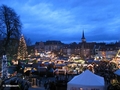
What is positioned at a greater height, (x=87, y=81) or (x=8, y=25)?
(x=8, y=25)

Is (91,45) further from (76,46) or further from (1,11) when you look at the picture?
(1,11)

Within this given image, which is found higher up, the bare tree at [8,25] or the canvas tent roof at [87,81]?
the bare tree at [8,25]

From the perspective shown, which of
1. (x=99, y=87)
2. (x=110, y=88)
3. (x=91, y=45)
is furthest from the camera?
(x=91, y=45)

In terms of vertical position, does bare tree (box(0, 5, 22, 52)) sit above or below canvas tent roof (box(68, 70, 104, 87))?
above

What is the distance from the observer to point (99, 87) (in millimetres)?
9422

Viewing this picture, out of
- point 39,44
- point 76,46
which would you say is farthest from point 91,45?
point 39,44

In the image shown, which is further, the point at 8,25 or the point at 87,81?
Result: the point at 8,25

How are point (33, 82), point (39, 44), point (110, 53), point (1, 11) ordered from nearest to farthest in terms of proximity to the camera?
point (33, 82) < point (1, 11) < point (110, 53) < point (39, 44)

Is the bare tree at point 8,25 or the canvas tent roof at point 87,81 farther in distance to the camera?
the bare tree at point 8,25

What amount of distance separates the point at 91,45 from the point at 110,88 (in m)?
110

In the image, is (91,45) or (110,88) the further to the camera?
(91,45)

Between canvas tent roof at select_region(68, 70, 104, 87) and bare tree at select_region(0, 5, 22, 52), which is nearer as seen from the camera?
canvas tent roof at select_region(68, 70, 104, 87)

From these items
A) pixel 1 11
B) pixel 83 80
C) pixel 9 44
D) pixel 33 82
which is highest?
pixel 1 11

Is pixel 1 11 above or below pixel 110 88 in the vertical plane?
above
